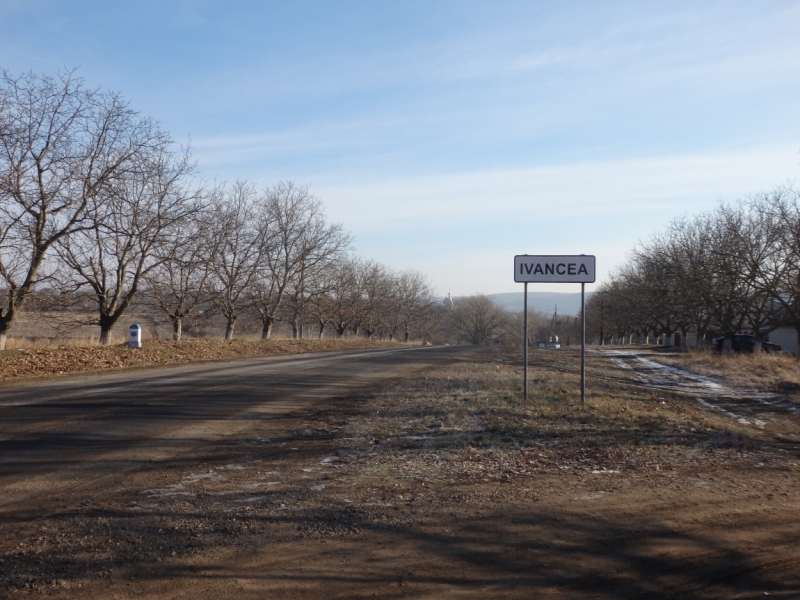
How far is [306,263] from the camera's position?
45.6 meters

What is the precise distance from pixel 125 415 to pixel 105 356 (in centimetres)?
1159

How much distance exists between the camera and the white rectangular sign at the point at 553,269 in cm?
1295

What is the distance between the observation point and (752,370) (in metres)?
26.3

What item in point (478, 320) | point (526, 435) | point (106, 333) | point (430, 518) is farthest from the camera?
point (478, 320)

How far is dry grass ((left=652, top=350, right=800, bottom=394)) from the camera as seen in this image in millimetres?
20428

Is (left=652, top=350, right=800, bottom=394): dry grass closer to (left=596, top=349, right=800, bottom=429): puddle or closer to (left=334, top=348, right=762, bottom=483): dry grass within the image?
(left=596, top=349, right=800, bottom=429): puddle

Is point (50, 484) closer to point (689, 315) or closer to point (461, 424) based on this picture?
point (461, 424)

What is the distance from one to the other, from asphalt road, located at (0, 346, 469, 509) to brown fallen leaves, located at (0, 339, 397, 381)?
1915 mm

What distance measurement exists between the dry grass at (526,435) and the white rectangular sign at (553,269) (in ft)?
7.55

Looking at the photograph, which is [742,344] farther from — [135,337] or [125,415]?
[125,415]

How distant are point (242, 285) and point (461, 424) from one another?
30.9m

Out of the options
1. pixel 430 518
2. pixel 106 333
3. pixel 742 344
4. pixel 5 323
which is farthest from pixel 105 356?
pixel 742 344

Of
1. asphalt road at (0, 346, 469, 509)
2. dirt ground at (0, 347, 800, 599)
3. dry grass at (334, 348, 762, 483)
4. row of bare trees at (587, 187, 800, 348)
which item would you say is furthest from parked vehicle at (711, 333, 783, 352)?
dirt ground at (0, 347, 800, 599)

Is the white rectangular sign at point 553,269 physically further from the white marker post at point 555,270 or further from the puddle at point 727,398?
the puddle at point 727,398
